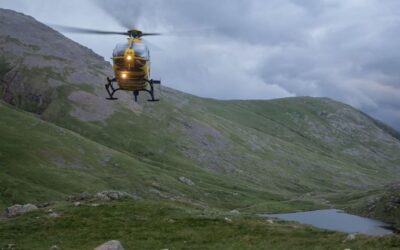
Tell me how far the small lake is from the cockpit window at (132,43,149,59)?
82019 mm

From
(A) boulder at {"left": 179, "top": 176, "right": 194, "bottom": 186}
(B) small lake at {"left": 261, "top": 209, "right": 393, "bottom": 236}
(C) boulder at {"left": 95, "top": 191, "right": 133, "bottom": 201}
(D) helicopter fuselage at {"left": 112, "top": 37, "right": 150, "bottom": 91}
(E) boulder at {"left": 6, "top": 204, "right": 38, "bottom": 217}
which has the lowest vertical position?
(B) small lake at {"left": 261, "top": 209, "right": 393, "bottom": 236}

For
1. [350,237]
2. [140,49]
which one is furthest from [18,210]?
[350,237]

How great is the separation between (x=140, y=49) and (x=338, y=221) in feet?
371

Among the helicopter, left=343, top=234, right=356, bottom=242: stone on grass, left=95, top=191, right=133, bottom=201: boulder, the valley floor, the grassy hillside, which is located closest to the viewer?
left=343, top=234, right=356, bottom=242: stone on grass

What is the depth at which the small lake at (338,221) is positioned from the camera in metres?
124

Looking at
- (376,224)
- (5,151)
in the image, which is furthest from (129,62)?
(376,224)

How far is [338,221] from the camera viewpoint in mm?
142375

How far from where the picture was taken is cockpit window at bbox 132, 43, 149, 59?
45.7 m

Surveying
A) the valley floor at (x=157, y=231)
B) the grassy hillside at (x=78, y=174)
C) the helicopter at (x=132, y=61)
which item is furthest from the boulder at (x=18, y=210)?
the grassy hillside at (x=78, y=174)

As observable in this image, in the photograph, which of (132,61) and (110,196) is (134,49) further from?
(110,196)

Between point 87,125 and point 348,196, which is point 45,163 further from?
point 348,196

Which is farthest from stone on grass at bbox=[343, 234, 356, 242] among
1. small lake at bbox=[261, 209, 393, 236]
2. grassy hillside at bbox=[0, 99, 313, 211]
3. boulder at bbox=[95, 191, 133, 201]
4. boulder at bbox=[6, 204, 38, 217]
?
small lake at bbox=[261, 209, 393, 236]

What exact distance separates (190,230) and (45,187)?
6996cm

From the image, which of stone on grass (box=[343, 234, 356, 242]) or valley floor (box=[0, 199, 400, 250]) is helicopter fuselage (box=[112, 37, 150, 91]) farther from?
stone on grass (box=[343, 234, 356, 242])
